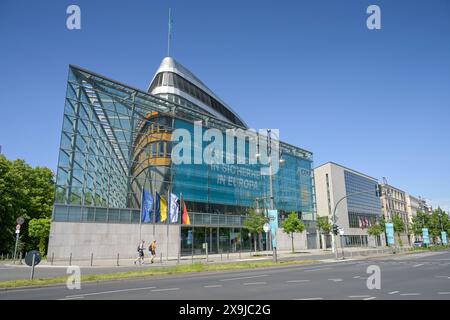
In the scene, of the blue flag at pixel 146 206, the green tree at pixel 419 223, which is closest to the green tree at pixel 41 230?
the blue flag at pixel 146 206

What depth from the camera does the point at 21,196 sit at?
42.6 m

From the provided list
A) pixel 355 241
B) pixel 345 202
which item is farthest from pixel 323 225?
pixel 355 241

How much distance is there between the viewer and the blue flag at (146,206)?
34.4 meters

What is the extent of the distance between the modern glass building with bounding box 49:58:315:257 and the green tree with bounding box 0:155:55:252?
13.7 meters

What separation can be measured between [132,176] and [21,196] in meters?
18.4

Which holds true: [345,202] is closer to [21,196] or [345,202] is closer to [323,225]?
[323,225]

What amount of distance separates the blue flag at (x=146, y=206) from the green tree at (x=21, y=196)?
59.6ft

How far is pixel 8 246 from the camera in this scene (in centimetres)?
4256

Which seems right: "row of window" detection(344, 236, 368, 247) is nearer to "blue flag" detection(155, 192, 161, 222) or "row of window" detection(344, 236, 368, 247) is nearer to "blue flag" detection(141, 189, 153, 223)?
"blue flag" detection(155, 192, 161, 222)

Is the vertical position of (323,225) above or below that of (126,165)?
below

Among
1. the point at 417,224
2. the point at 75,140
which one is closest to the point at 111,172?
the point at 75,140

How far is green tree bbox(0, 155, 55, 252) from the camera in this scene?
4025cm

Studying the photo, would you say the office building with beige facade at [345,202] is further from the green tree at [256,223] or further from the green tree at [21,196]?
the green tree at [21,196]

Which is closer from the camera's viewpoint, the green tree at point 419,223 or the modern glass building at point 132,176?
the modern glass building at point 132,176
